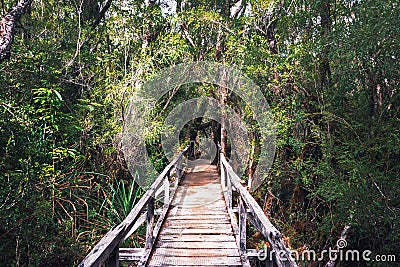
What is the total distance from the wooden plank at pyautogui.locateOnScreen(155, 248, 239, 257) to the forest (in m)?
1.76

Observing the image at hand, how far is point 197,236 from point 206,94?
17.2 ft

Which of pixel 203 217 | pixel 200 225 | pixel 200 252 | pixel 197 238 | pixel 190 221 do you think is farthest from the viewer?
pixel 203 217

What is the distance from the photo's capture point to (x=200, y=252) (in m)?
3.69

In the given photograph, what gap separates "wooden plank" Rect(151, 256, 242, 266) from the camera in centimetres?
334

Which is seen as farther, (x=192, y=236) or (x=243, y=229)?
(x=192, y=236)

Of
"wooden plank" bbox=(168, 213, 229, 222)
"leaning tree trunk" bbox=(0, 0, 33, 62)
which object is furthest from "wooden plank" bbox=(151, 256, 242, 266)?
"leaning tree trunk" bbox=(0, 0, 33, 62)

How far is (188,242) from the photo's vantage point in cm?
400

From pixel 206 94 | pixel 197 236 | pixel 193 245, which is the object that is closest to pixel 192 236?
pixel 197 236

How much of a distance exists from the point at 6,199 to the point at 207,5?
7.46 meters
